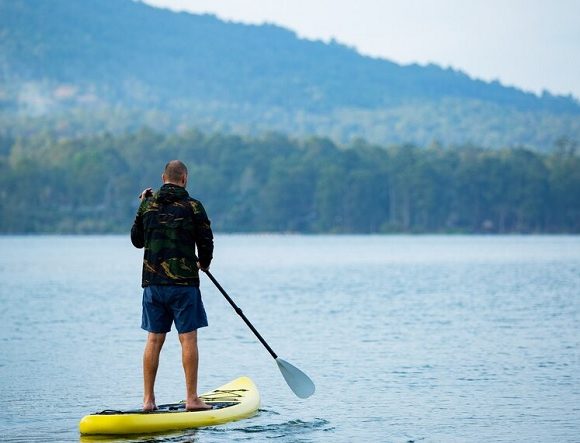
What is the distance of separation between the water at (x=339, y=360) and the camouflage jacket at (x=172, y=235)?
4.91 feet

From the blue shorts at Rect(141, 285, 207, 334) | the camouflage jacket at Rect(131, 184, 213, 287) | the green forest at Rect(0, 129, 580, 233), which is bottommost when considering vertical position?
the blue shorts at Rect(141, 285, 207, 334)

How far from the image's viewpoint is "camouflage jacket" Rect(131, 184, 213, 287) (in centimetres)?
1102

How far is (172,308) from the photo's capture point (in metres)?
11.2

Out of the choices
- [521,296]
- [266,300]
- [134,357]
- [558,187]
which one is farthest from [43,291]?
[558,187]

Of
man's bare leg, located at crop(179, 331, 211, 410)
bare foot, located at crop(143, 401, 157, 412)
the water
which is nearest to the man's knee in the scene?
man's bare leg, located at crop(179, 331, 211, 410)

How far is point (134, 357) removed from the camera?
1850cm

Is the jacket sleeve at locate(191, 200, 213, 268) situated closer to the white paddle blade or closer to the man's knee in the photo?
the man's knee

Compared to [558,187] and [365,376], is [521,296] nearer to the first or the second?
[365,376]

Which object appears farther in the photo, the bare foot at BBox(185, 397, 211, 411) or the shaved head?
the bare foot at BBox(185, 397, 211, 411)

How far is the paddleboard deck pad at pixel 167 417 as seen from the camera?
11.1 metres

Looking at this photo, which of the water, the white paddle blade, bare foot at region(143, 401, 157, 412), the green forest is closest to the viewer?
bare foot at region(143, 401, 157, 412)

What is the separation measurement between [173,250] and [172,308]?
549 mm

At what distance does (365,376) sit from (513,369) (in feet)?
6.95

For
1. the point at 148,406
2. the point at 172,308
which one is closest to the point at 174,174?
the point at 172,308
